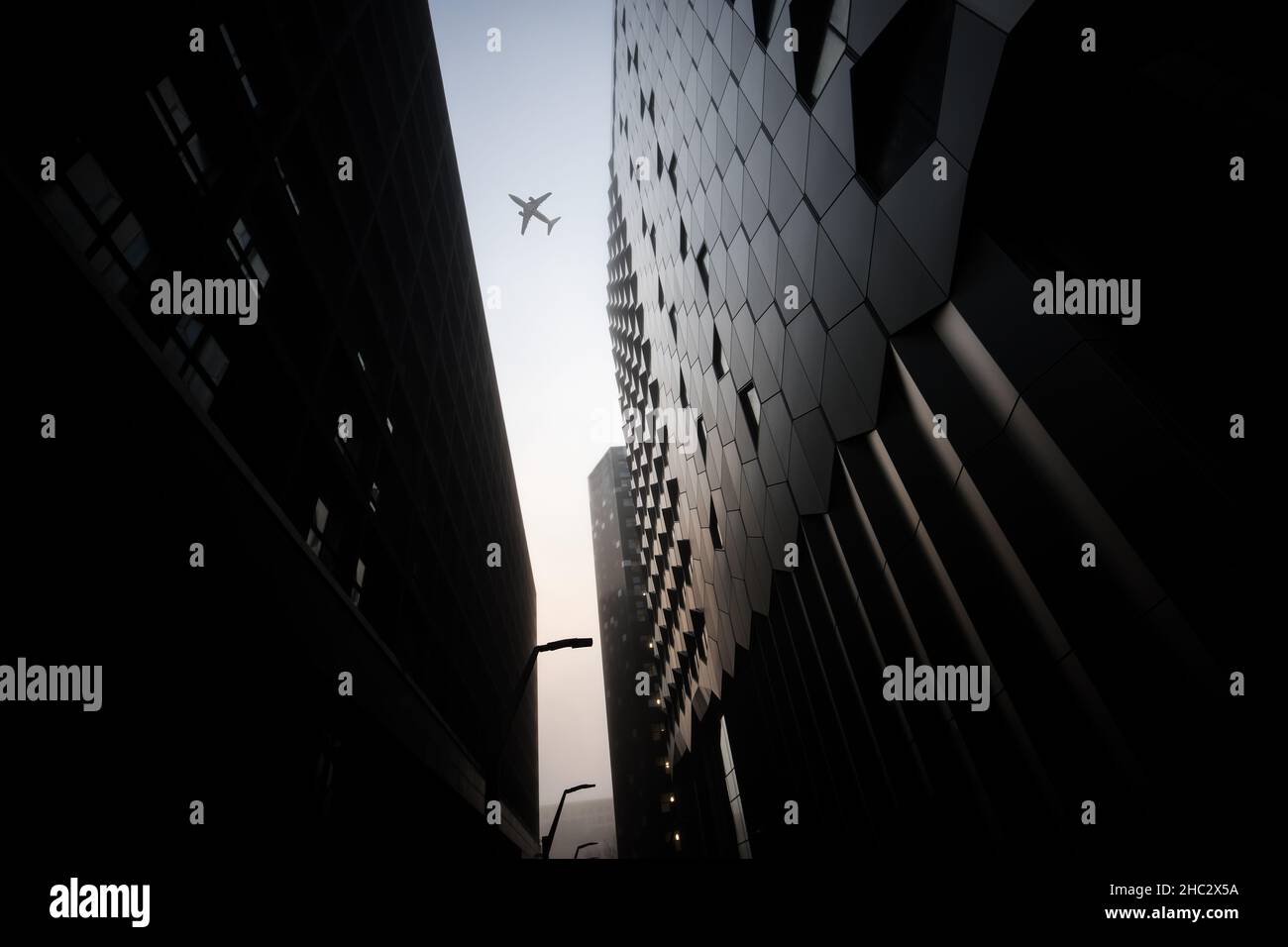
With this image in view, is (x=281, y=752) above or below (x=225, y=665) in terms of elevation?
below

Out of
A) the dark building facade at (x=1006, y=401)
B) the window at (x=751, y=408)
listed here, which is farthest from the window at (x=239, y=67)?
the window at (x=751, y=408)

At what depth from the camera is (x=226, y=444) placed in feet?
18.7

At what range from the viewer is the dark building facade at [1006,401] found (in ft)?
15.5

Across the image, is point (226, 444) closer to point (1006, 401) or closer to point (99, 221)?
point (99, 221)

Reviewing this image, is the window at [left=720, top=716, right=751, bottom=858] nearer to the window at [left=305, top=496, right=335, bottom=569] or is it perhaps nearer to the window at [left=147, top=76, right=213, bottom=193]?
the window at [left=305, top=496, right=335, bottom=569]

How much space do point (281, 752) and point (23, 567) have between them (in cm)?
553

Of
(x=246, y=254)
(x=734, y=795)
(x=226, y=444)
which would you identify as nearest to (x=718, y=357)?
(x=246, y=254)

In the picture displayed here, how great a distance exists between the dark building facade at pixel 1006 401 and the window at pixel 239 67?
9857 mm

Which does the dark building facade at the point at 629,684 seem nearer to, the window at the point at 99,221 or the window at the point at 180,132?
the window at the point at 180,132

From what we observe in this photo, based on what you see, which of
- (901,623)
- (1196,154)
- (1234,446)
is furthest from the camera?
(901,623)

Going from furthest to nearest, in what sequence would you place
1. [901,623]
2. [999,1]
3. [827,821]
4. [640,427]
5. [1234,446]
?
[640,427] < [827,821] < [901,623] < [999,1] < [1234,446]
